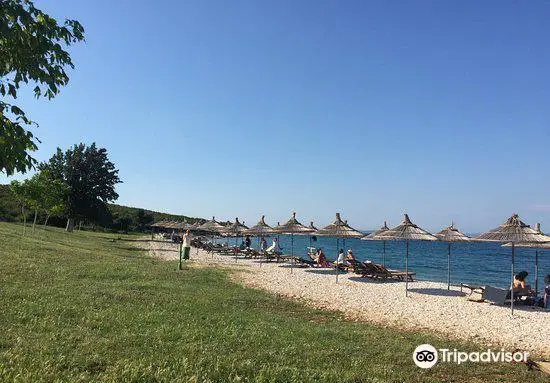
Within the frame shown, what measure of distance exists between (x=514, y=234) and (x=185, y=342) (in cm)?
1206

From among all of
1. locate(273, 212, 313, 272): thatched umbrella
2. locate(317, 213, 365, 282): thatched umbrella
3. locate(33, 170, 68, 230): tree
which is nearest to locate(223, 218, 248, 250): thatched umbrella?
locate(273, 212, 313, 272): thatched umbrella

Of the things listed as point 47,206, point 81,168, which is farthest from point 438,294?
point 81,168

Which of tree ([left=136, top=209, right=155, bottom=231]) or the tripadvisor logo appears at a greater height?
tree ([left=136, top=209, right=155, bottom=231])

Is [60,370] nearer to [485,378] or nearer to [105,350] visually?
[105,350]

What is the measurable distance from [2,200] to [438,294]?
186 ft

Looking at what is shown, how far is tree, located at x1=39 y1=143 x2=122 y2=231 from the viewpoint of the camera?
50.7 meters

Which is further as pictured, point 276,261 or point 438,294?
point 276,261

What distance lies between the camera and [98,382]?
4.79 meters

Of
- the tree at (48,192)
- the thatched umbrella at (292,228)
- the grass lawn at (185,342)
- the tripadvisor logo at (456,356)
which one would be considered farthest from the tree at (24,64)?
the tree at (48,192)

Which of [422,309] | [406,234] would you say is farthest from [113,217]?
[422,309]

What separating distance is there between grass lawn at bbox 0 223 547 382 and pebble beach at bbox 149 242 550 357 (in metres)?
1.37

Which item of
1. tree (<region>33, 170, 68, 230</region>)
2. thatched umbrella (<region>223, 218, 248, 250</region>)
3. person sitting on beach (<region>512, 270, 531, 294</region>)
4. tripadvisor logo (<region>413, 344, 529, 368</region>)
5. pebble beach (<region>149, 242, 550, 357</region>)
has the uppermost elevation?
tree (<region>33, 170, 68, 230</region>)

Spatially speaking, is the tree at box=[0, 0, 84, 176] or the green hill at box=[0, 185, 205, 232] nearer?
the tree at box=[0, 0, 84, 176]

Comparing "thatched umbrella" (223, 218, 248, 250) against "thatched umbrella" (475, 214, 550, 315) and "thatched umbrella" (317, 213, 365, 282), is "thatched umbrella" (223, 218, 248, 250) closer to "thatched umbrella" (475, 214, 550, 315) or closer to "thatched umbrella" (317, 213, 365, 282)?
"thatched umbrella" (317, 213, 365, 282)
